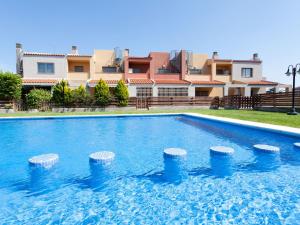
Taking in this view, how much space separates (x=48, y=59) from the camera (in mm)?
24500

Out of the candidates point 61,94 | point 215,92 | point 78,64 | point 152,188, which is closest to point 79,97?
point 61,94

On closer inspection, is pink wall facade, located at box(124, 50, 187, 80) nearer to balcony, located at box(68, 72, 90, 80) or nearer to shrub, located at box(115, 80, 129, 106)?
shrub, located at box(115, 80, 129, 106)

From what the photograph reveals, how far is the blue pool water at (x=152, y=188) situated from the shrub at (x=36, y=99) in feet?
50.2

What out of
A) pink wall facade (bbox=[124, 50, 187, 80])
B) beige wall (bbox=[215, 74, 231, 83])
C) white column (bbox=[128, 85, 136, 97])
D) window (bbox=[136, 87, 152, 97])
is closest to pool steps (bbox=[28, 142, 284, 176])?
white column (bbox=[128, 85, 136, 97])

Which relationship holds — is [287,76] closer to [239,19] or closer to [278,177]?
[239,19]

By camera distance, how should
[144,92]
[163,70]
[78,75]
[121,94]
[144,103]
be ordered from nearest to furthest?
[121,94] < [144,103] < [78,75] < [144,92] < [163,70]

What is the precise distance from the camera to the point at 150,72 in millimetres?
28125

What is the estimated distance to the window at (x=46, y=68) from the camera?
2458 cm

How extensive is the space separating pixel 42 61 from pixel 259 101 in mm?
27183

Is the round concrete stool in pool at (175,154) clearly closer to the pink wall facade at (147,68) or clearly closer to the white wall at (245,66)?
the pink wall facade at (147,68)

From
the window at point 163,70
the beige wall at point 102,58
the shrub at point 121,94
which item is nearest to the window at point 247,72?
the window at point 163,70

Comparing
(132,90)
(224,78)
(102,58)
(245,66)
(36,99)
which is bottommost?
(36,99)

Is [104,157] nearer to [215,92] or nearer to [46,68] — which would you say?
[46,68]

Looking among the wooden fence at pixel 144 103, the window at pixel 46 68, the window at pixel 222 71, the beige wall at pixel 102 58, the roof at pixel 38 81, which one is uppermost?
the beige wall at pixel 102 58
